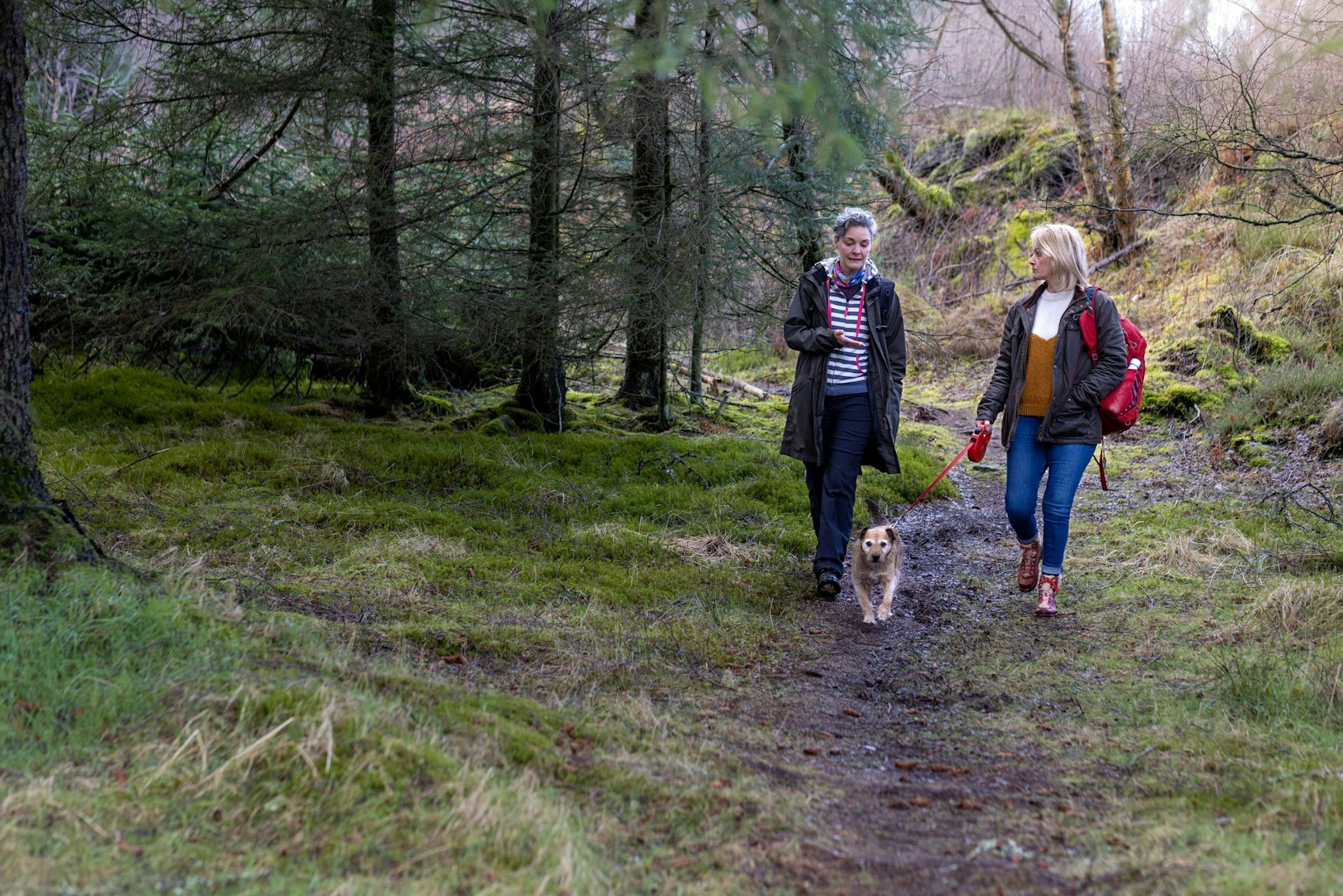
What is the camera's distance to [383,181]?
8.08 m

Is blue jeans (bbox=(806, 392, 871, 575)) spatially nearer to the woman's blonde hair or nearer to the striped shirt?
the striped shirt

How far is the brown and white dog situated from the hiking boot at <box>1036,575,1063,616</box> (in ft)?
2.82

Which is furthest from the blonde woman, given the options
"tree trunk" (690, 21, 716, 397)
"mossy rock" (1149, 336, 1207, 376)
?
"mossy rock" (1149, 336, 1207, 376)

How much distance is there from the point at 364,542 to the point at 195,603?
203cm

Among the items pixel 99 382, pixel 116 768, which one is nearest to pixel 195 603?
pixel 116 768

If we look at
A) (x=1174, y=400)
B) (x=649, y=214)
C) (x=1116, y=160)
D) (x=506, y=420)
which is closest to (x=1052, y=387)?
(x=649, y=214)

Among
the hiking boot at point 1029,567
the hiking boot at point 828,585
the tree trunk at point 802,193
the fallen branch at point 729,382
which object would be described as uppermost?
the tree trunk at point 802,193

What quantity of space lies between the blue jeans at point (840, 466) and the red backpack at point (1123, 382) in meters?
1.35

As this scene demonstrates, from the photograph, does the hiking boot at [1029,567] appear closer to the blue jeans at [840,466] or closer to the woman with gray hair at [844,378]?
the woman with gray hair at [844,378]

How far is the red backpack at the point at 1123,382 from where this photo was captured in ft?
18.5

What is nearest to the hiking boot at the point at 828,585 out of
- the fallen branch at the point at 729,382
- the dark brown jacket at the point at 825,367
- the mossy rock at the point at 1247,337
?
the dark brown jacket at the point at 825,367

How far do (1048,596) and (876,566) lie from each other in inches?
41.8

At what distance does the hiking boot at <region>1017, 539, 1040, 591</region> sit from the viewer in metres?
6.22

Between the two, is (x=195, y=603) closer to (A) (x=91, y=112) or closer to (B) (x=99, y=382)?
(B) (x=99, y=382)
